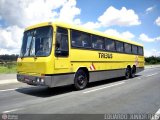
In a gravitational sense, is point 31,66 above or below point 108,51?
below

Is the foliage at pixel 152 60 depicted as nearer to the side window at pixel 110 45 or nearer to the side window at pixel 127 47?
the side window at pixel 127 47

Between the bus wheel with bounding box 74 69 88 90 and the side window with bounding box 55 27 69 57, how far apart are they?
1544mm

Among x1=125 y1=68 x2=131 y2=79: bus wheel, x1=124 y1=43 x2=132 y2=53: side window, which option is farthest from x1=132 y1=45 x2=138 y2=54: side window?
x1=125 y1=68 x2=131 y2=79: bus wheel

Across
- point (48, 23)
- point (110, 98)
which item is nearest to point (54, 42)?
point (48, 23)

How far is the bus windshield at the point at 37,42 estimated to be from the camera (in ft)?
33.4

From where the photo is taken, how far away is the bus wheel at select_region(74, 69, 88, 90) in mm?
11836

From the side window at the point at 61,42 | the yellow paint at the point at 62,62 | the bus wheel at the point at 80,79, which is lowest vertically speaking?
the bus wheel at the point at 80,79

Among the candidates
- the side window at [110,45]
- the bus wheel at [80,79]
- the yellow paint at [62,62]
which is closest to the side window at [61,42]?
the yellow paint at [62,62]

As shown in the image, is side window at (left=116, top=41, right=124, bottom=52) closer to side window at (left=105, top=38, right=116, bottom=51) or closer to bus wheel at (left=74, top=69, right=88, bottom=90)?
side window at (left=105, top=38, right=116, bottom=51)

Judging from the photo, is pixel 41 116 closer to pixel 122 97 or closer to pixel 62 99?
pixel 62 99

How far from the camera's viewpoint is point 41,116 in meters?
6.77

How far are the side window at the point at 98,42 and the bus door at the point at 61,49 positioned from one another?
300 centimetres

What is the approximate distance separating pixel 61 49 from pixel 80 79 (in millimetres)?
2337

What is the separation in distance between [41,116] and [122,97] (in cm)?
457
